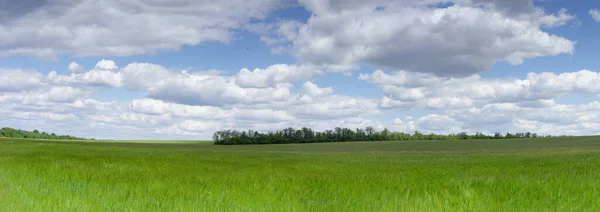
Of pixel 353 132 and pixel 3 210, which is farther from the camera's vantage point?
pixel 353 132

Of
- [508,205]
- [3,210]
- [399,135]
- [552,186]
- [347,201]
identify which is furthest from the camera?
[399,135]

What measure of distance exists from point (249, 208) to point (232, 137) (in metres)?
115

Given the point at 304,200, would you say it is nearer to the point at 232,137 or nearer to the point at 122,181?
A: the point at 122,181

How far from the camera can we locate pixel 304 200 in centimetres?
621

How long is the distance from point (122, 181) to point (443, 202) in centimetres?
572

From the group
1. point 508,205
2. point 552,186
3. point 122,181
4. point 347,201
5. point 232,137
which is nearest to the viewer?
point 508,205

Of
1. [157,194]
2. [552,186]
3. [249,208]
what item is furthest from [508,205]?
[157,194]

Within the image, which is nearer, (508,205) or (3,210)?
(508,205)

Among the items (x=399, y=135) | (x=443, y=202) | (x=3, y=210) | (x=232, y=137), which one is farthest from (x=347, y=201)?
(x=399, y=135)

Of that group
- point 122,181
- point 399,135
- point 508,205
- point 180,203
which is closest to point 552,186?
point 508,205

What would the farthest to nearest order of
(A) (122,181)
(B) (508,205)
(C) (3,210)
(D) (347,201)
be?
(A) (122,181), (D) (347,201), (C) (3,210), (B) (508,205)

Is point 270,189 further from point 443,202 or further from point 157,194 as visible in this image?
point 443,202

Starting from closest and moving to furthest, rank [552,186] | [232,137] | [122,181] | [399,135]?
[552,186] < [122,181] < [232,137] < [399,135]

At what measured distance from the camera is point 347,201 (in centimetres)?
607
